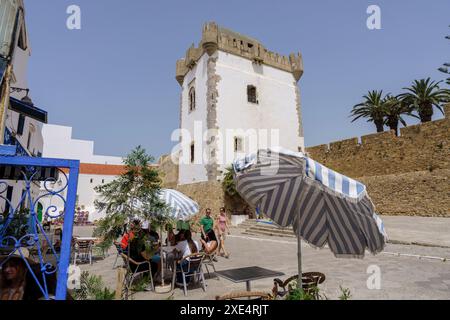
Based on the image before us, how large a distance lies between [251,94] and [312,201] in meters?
19.1

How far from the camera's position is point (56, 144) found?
1901 inches

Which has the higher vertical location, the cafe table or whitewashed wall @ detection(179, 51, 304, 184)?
whitewashed wall @ detection(179, 51, 304, 184)

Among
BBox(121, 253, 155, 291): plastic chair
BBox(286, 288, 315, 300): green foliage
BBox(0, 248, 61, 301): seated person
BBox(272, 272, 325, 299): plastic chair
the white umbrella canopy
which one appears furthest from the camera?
the white umbrella canopy

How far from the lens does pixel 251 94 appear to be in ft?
72.6

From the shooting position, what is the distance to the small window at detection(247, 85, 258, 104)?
71.8 ft

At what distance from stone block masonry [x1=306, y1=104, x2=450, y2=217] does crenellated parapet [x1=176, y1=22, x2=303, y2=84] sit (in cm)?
922

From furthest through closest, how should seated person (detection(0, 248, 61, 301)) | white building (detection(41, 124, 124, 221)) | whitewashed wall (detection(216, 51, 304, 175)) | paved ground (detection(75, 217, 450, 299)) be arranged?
white building (detection(41, 124, 124, 221)) < whitewashed wall (detection(216, 51, 304, 175)) < paved ground (detection(75, 217, 450, 299)) < seated person (detection(0, 248, 61, 301))

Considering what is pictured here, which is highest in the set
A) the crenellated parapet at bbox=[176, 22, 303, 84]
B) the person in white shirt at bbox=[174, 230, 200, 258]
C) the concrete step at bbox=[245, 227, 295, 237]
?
the crenellated parapet at bbox=[176, 22, 303, 84]

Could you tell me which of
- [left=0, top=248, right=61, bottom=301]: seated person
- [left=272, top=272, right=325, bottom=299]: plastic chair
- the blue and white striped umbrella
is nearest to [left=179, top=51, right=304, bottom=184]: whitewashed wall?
the blue and white striped umbrella

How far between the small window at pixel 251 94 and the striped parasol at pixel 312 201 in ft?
60.1

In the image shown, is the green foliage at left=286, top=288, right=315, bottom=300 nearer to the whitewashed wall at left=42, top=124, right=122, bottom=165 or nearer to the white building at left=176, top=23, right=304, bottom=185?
the white building at left=176, top=23, right=304, bottom=185

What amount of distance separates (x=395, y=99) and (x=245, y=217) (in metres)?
17.3
